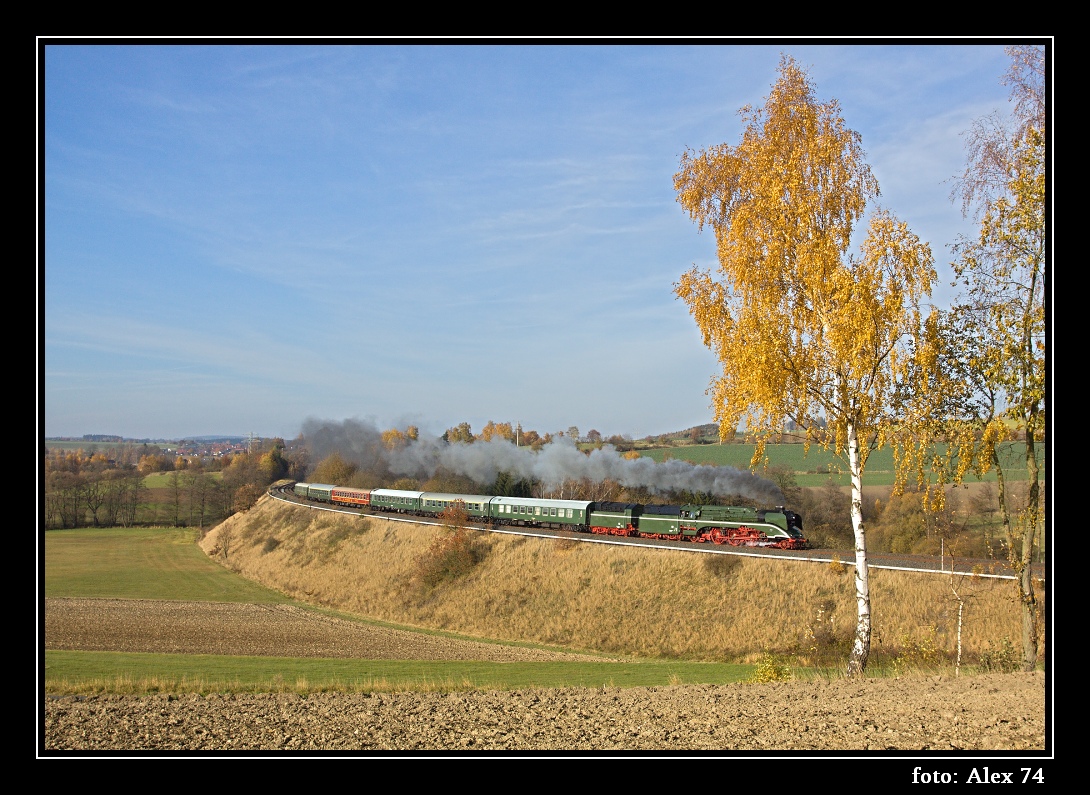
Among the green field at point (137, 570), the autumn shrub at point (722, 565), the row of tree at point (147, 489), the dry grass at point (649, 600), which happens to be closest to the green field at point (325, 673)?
the dry grass at point (649, 600)

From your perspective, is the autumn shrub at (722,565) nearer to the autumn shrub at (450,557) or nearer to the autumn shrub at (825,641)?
the autumn shrub at (825,641)

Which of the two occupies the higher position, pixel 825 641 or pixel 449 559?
pixel 825 641

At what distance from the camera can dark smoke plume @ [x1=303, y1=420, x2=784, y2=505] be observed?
45.8 m

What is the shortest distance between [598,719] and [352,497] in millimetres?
56967

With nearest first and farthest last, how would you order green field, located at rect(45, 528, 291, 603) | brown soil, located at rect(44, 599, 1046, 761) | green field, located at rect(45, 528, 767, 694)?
brown soil, located at rect(44, 599, 1046, 761)
green field, located at rect(45, 528, 767, 694)
green field, located at rect(45, 528, 291, 603)

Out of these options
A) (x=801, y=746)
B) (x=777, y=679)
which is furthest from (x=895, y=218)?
(x=801, y=746)

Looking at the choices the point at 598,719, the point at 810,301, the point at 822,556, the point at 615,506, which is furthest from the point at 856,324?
the point at 615,506

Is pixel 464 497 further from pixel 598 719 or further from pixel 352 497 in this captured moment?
pixel 598 719

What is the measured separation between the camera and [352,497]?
6209 cm

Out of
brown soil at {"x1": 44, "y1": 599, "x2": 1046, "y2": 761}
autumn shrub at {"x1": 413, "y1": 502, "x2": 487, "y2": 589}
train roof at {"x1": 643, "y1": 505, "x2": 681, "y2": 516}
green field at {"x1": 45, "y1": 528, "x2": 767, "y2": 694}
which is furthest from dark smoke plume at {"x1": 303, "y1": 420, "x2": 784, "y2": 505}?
brown soil at {"x1": 44, "y1": 599, "x2": 1046, "y2": 761}

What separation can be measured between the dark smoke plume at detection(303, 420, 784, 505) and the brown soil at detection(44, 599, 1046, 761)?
33.7 meters

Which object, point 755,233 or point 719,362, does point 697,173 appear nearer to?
point 755,233

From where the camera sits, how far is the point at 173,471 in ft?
278

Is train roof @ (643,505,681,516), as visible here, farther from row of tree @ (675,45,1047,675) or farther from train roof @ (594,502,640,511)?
row of tree @ (675,45,1047,675)
